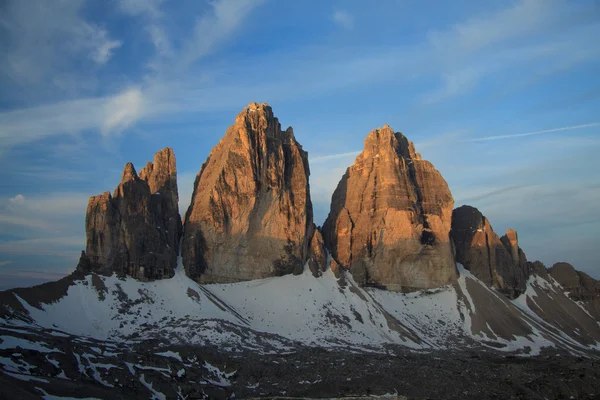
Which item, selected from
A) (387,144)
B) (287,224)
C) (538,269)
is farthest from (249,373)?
(538,269)

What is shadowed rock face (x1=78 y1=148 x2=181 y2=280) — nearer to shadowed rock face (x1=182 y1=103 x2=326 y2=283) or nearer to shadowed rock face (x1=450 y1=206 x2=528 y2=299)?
shadowed rock face (x1=182 y1=103 x2=326 y2=283)

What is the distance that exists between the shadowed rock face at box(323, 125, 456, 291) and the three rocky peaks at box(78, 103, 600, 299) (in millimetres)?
208

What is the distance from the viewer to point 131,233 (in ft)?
310

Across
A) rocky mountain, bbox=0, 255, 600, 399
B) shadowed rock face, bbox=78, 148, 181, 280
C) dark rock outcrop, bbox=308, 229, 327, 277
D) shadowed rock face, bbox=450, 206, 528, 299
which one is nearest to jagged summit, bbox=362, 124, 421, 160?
shadowed rock face, bbox=450, 206, 528, 299

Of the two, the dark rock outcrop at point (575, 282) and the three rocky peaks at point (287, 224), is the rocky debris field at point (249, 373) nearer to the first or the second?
the three rocky peaks at point (287, 224)

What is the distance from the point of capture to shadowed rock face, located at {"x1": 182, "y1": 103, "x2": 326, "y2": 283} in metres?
101

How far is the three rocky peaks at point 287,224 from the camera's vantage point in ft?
315

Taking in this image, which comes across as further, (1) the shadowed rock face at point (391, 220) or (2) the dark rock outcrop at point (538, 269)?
(2) the dark rock outcrop at point (538, 269)

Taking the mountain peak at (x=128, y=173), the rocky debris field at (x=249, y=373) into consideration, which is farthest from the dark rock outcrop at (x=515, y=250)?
the mountain peak at (x=128, y=173)

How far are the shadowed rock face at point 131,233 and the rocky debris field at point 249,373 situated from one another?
82.6ft

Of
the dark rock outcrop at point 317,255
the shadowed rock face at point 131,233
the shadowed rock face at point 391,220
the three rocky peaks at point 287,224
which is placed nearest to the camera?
the shadowed rock face at point 131,233

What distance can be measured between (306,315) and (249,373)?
1299 inches

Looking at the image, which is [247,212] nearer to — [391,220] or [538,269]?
[391,220]

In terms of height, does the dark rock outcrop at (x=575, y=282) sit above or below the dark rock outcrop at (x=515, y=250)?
below
